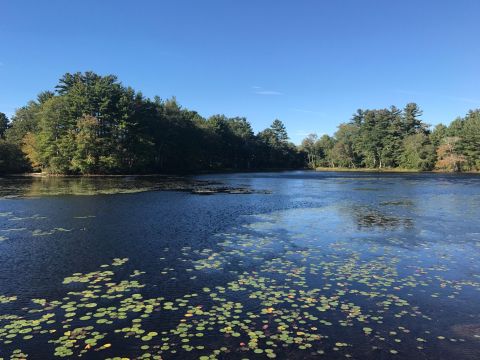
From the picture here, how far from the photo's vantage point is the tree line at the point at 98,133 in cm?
7238

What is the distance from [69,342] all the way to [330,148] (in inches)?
6193

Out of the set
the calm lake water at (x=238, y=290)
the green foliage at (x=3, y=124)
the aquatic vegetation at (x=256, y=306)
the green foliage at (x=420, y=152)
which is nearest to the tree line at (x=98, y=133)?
the green foliage at (x=3, y=124)

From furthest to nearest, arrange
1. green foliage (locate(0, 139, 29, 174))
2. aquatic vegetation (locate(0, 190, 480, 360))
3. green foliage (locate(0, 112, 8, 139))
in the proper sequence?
1. green foliage (locate(0, 112, 8, 139))
2. green foliage (locate(0, 139, 29, 174))
3. aquatic vegetation (locate(0, 190, 480, 360))

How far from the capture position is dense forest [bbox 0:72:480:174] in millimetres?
73688

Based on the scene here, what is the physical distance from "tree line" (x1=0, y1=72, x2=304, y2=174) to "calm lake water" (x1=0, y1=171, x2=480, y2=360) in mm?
55137

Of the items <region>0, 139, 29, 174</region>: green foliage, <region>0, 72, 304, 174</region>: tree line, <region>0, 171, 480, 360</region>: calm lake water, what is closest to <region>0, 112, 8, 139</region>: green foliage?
<region>0, 72, 304, 174</region>: tree line

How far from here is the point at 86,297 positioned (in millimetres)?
9547

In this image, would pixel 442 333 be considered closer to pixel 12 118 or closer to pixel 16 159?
pixel 16 159

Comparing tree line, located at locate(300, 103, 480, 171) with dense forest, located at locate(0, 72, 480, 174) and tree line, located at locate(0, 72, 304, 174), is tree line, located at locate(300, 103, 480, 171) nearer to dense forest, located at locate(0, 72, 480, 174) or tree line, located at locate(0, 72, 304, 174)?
dense forest, located at locate(0, 72, 480, 174)

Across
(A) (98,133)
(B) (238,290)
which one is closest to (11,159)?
(A) (98,133)

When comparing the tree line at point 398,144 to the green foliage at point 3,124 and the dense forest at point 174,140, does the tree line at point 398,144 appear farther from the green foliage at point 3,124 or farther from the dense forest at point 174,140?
the green foliage at point 3,124

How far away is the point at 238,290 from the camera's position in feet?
33.2

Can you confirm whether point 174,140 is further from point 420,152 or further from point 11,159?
point 420,152

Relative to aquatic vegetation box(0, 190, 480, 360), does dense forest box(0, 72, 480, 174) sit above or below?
above
